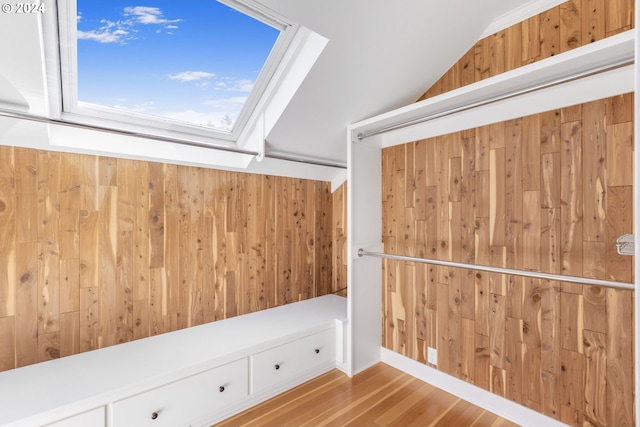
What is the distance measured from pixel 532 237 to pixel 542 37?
1092 millimetres

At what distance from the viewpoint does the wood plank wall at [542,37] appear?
146cm

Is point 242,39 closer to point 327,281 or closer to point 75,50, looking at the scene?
point 75,50

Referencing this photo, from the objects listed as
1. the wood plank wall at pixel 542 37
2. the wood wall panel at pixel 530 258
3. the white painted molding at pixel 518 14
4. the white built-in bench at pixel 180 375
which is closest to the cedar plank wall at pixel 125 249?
the white built-in bench at pixel 180 375

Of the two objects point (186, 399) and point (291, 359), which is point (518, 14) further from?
point (186, 399)

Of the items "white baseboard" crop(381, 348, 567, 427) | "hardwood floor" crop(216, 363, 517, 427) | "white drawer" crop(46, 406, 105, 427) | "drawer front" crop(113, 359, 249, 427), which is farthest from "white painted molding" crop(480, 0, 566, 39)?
"white drawer" crop(46, 406, 105, 427)

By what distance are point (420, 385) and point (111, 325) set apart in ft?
6.55

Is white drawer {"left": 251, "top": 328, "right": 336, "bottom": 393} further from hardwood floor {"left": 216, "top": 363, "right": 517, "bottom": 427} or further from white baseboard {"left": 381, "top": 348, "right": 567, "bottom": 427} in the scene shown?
white baseboard {"left": 381, "top": 348, "right": 567, "bottom": 427}

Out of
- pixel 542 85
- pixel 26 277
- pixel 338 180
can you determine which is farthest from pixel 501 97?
pixel 26 277

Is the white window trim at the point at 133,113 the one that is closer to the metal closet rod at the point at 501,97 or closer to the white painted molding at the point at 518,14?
the metal closet rod at the point at 501,97

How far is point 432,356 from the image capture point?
2.09 metres

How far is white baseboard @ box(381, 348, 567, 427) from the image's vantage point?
165 centimetres

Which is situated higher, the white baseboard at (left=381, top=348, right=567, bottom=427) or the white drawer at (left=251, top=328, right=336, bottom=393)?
the white drawer at (left=251, top=328, right=336, bottom=393)

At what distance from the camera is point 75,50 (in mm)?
1396

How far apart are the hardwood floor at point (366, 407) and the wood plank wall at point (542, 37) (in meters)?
2.01
